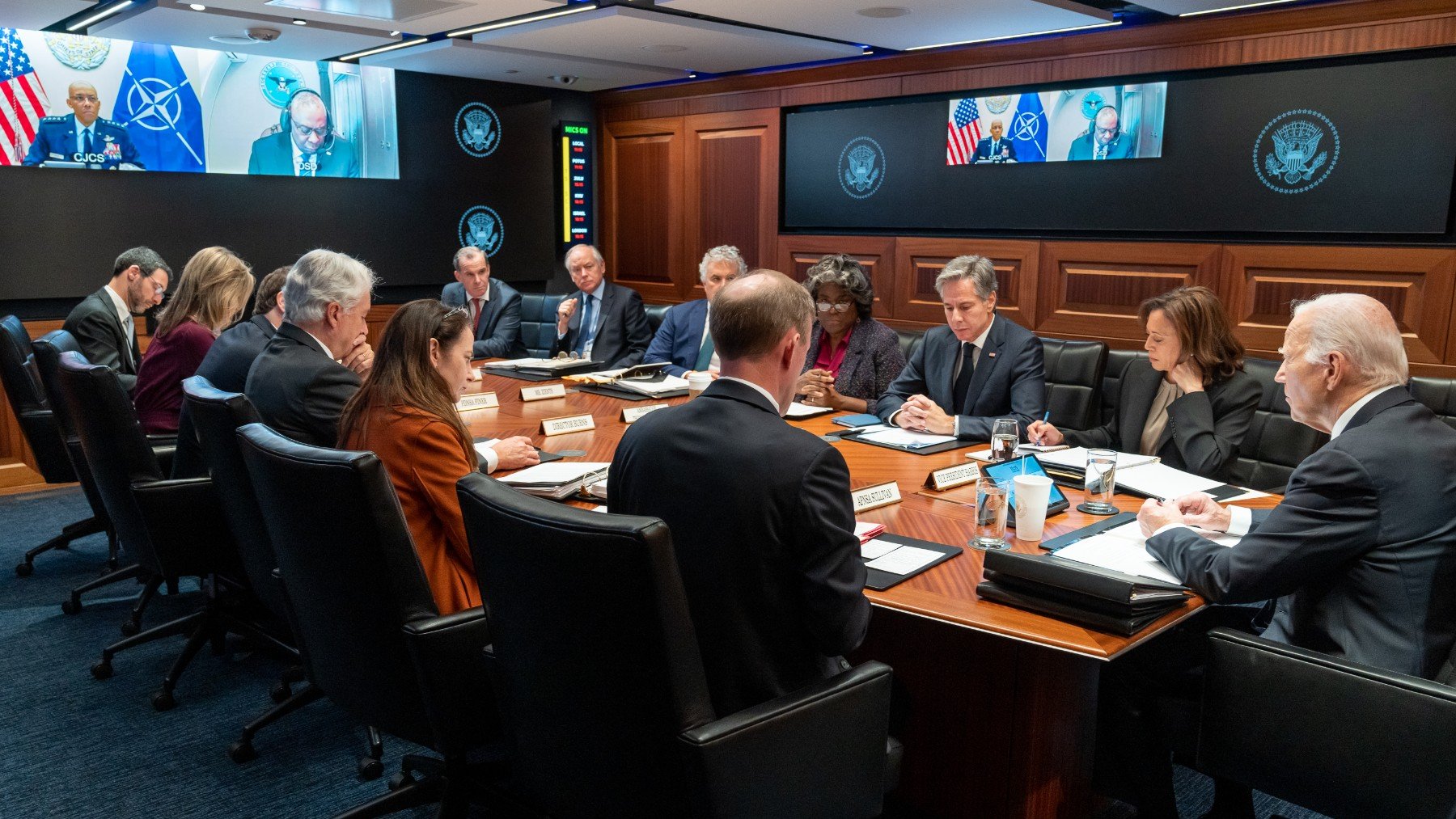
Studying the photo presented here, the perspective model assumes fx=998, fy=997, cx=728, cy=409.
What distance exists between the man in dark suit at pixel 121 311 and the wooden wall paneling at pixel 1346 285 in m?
5.22

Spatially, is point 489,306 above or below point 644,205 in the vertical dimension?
below

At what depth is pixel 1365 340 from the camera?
200 centimetres

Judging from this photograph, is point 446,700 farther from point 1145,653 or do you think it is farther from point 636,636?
point 1145,653

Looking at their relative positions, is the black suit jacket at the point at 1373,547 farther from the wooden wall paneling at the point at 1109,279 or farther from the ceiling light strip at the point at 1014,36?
the ceiling light strip at the point at 1014,36

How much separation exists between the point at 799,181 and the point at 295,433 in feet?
14.9

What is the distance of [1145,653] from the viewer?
7.54ft

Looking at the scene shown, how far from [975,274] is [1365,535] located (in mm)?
2078

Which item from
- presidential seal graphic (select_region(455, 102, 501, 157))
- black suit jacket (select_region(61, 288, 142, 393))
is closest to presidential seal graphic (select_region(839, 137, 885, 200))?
presidential seal graphic (select_region(455, 102, 501, 157))

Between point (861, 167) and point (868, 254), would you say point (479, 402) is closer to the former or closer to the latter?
point (868, 254)

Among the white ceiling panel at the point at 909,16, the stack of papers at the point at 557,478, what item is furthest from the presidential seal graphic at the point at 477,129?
the stack of papers at the point at 557,478

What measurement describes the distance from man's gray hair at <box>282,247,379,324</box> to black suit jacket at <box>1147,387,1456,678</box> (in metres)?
2.39

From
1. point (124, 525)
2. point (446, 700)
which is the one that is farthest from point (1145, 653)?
point (124, 525)

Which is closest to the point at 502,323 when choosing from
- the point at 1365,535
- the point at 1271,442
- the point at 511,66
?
the point at 511,66

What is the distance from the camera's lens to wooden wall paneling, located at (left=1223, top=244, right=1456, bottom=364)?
4.30 meters
